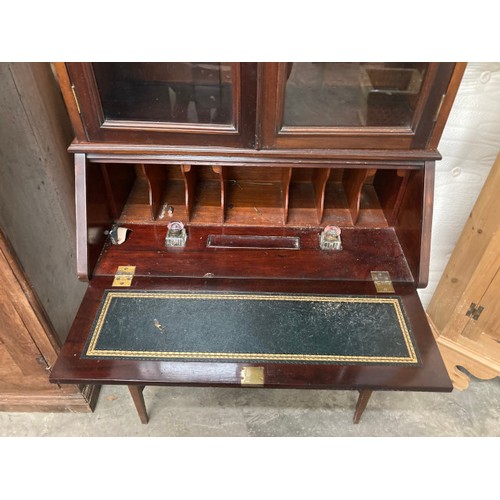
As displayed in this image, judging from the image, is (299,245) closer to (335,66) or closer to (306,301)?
(306,301)

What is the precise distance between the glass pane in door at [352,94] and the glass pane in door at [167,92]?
0.17m

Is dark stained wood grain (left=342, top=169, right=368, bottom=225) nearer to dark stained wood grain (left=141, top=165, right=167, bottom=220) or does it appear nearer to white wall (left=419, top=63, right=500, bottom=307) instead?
white wall (left=419, top=63, right=500, bottom=307)

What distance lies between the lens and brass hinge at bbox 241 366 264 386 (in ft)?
3.26

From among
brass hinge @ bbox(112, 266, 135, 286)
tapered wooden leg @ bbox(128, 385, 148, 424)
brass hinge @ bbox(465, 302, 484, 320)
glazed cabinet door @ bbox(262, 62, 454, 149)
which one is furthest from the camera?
brass hinge @ bbox(465, 302, 484, 320)

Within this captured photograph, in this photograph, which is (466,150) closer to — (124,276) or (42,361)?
(124,276)

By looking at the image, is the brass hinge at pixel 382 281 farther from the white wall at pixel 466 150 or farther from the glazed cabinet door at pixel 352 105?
the white wall at pixel 466 150

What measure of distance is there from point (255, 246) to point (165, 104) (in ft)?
1.60

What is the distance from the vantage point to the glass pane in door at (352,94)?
99cm

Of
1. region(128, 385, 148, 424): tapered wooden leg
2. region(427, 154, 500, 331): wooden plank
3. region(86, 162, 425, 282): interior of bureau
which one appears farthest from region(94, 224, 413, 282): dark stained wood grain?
region(128, 385, 148, 424): tapered wooden leg

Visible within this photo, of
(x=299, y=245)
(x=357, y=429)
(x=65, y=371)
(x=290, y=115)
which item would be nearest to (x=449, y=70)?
(x=290, y=115)

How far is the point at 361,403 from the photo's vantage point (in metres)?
1.63

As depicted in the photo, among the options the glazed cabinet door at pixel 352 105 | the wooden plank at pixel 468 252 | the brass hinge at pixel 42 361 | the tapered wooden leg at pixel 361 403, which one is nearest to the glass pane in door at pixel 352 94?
the glazed cabinet door at pixel 352 105

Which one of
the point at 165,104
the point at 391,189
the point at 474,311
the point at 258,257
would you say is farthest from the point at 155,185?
the point at 474,311

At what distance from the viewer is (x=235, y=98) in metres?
1.00
